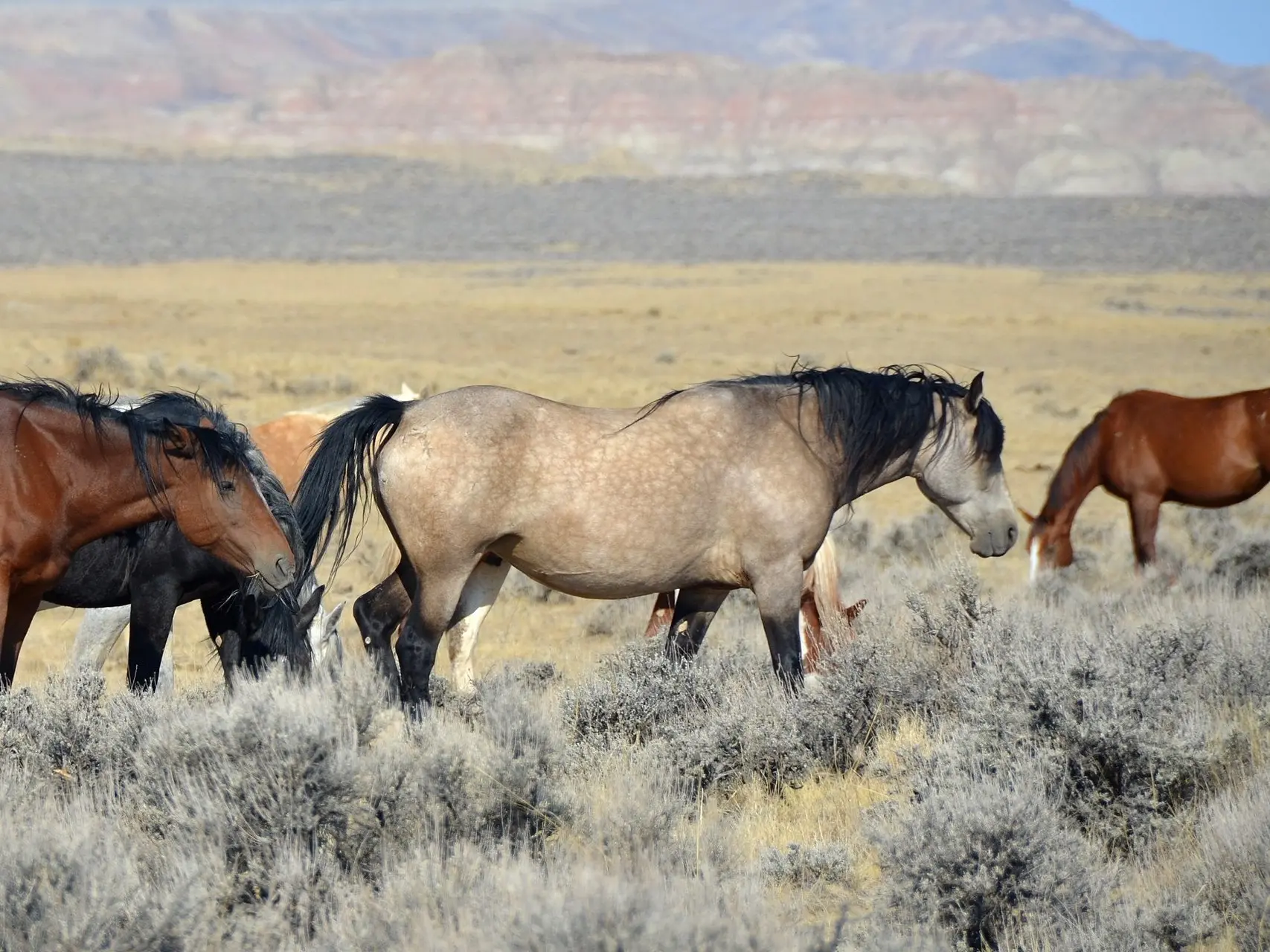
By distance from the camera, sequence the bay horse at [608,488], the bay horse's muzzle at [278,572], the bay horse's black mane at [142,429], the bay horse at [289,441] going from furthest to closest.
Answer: the bay horse at [289,441], the bay horse at [608,488], the bay horse's muzzle at [278,572], the bay horse's black mane at [142,429]

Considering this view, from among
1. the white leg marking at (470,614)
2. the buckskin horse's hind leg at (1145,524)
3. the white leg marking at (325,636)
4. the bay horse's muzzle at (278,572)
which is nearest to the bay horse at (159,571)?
the bay horse's muzzle at (278,572)

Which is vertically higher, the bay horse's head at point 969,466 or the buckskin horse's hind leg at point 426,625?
the bay horse's head at point 969,466

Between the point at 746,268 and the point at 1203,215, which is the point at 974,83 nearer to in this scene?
the point at 1203,215

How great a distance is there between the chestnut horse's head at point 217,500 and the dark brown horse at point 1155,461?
631 centimetres

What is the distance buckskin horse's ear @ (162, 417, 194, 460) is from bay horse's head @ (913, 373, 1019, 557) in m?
3.12

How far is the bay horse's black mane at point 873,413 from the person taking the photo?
629 centimetres

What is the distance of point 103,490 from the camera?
5.39 m

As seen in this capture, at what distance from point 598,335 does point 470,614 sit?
21157mm

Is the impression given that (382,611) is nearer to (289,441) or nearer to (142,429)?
(142,429)

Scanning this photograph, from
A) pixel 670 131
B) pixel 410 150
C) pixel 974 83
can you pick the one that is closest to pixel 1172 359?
pixel 410 150

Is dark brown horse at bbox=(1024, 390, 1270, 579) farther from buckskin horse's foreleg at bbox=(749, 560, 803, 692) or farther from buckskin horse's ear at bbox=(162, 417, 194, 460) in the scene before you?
buckskin horse's ear at bbox=(162, 417, 194, 460)

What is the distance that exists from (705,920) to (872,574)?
7562mm

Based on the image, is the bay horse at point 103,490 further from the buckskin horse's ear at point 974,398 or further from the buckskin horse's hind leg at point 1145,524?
the buckskin horse's hind leg at point 1145,524

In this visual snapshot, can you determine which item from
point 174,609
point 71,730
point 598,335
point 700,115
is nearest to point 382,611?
point 174,609
